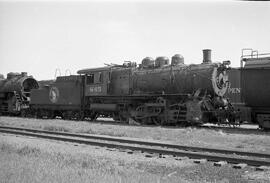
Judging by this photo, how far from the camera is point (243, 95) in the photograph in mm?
17281

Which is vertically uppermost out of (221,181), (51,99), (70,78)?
(70,78)

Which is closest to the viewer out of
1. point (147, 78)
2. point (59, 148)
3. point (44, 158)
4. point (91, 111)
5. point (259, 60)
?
point (44, 158)

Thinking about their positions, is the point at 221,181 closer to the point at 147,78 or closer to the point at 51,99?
the point at 147,78

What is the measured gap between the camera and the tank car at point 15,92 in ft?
97.3

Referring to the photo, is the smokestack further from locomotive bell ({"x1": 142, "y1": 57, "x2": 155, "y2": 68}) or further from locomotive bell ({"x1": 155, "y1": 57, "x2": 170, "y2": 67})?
locomotive bell ({"x1": 142, "y1": 57, "x2": 155, "y2": 68})

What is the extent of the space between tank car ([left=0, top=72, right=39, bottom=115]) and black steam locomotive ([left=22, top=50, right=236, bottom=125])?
376 centimetres

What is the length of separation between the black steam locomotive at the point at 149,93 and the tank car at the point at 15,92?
148 inches

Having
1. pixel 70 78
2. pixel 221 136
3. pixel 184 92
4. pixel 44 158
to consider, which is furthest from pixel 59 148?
pixel 70 78

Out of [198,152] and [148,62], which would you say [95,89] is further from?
[198,152]

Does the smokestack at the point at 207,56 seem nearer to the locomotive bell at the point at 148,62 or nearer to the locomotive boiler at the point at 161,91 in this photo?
the locomotive boiler at the point at 161,91

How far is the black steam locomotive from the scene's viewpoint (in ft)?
60.5

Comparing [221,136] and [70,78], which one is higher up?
[70,78]

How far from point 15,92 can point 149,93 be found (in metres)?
14.6

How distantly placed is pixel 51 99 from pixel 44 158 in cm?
1863
